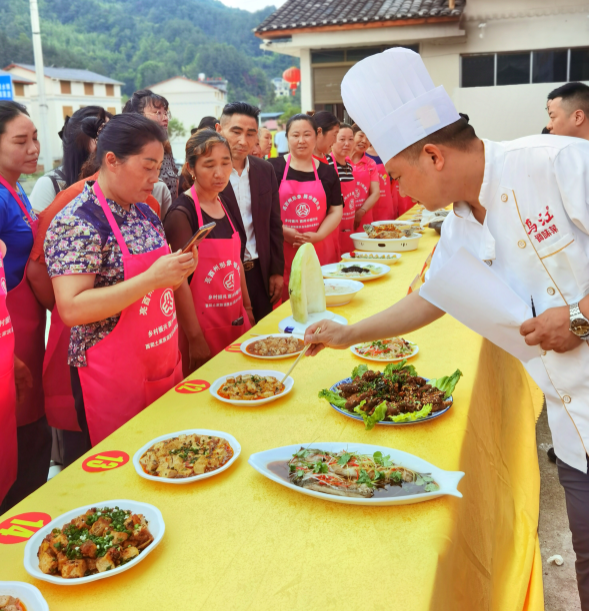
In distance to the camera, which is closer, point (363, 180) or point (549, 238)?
point (549, 238)

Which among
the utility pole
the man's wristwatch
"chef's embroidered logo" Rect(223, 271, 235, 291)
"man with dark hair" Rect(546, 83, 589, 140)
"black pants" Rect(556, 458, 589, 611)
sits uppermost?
the utility pole

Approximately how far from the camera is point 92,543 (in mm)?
1133

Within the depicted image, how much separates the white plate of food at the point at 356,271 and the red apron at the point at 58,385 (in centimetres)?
152

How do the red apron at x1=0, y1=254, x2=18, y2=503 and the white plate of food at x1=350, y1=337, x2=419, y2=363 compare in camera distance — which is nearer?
the red apron at x1=0, y1=254, x2=18, y2=503

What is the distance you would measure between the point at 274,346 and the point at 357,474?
1.04m

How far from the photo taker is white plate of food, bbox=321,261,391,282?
342 centimetres

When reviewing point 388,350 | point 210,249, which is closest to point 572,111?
point 388,350

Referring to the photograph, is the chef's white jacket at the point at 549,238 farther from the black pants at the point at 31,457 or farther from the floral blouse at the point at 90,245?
the black pants at the point at 31,457

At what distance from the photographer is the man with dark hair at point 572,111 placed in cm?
361

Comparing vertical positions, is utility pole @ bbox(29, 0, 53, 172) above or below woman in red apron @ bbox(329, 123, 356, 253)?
above

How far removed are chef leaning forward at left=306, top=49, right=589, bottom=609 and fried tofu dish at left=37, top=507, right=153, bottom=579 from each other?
855 millimetres

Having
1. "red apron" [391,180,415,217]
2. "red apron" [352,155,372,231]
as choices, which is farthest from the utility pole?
"red apron" [352,155,372,231]

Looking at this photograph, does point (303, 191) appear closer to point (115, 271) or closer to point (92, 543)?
point (115, 271)

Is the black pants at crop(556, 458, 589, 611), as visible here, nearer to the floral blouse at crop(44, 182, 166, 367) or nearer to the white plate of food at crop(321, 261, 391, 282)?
the floral blouse at crop(44, 182, 166, 367)
